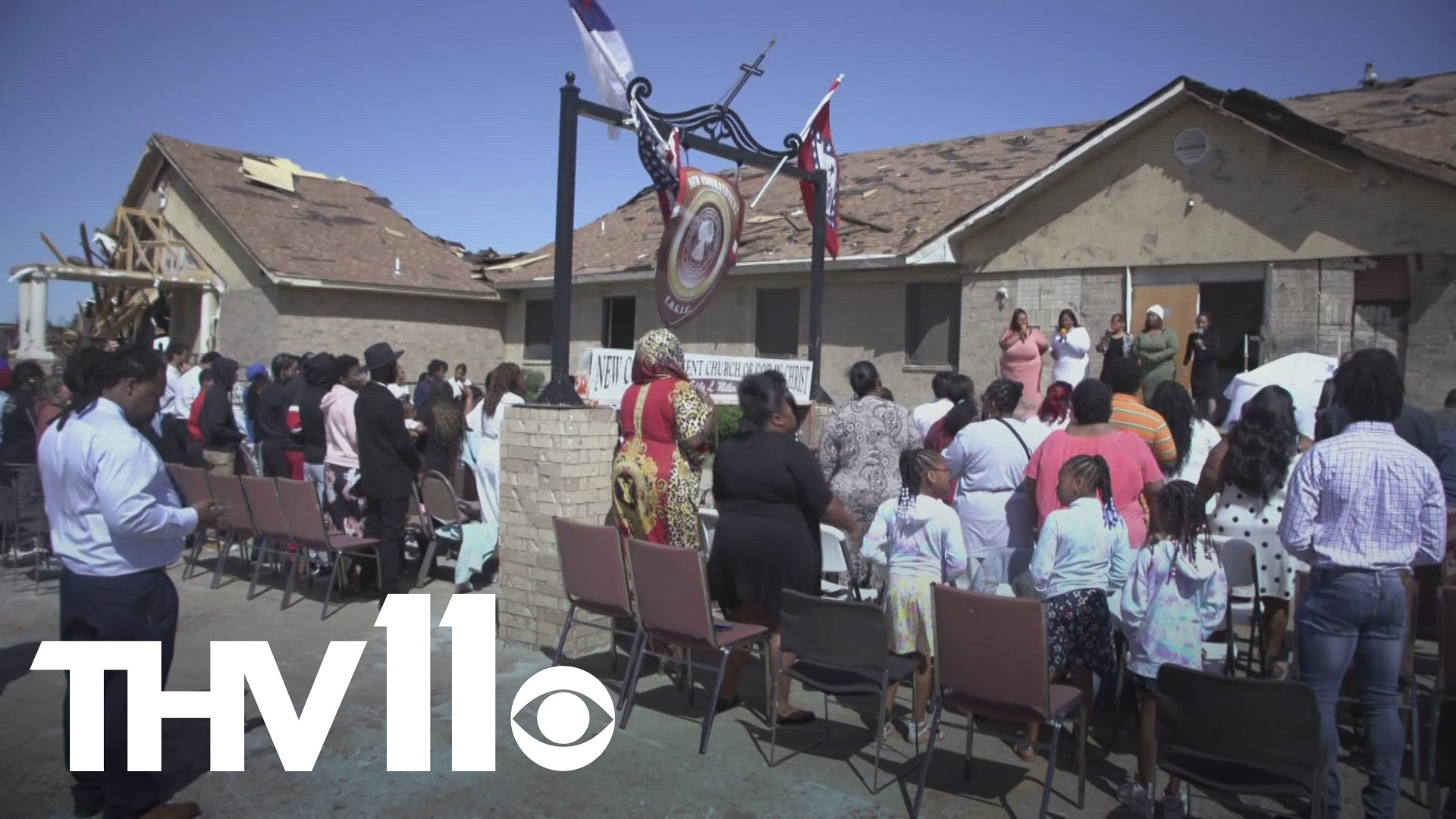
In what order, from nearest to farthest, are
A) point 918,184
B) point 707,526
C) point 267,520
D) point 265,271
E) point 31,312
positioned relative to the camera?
1. point 707,526
2. point 267,520
3. point 918,184
4. point 265,271
5. point 31,312

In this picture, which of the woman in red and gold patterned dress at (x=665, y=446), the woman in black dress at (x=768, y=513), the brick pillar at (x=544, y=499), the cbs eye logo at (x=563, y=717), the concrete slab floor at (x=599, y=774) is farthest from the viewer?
the brick pillar at (x=544, y=499)

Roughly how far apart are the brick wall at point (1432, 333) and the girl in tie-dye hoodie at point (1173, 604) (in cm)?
795

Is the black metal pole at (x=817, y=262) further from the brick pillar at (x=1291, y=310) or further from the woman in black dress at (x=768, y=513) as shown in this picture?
the brick pillar at (x=1291, y=310)

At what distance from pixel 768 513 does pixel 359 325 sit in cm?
1771

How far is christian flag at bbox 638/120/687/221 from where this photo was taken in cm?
767

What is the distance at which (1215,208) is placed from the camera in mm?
12008

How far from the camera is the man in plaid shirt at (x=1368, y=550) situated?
3754 mm

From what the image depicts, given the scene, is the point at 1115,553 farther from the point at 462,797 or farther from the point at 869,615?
the point at 462,797

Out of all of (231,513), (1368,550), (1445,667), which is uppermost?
(1368,550)

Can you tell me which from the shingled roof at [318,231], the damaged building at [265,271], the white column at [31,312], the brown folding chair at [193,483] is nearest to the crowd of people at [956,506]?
the brown folding chair at [193,483]

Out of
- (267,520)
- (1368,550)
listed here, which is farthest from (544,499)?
(1368,550)

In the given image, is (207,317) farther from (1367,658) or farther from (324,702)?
(1367,658)

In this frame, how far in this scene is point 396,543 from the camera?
7.93 metres

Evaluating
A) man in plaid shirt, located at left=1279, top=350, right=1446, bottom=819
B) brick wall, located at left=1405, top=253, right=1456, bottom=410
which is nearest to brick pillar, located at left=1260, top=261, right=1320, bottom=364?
brick wall, located at left=1405, top=253, right=1456, bottom=410
